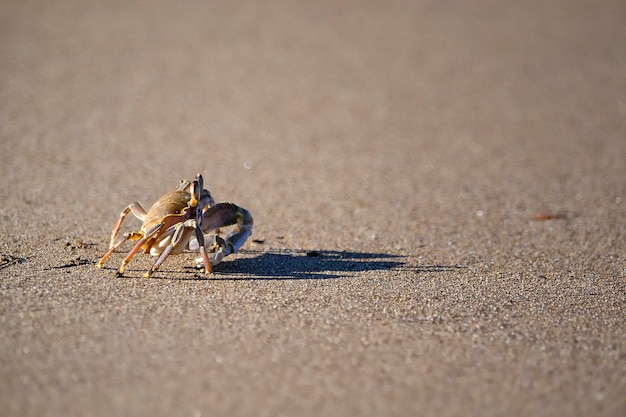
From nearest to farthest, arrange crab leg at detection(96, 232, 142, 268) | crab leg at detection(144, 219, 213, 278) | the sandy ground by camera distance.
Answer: the sandy ground < crab leg at detection(144, 219, 213, 278) < crab leg at detection(96, 232, 142, 268)

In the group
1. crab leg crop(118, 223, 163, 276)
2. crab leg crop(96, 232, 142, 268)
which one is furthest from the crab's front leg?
crab leg crop(96, 232, 142, 268)

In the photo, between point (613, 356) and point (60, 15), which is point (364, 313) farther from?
point (60, 15)

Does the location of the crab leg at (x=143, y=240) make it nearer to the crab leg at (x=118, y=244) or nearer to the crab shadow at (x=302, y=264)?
the crab leg at (x=118, y=244)

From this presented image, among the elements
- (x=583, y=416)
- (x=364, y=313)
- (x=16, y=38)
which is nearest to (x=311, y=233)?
(x=364, y=313)

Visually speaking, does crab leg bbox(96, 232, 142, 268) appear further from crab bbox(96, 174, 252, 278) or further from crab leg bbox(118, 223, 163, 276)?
crab leg bbox(118, 223, 163, 276)

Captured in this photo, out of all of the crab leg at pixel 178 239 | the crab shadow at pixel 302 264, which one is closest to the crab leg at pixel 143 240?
the crab leg at pixel 178 239

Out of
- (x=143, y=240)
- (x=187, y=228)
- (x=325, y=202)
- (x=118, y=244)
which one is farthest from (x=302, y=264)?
(x=325, y=202)

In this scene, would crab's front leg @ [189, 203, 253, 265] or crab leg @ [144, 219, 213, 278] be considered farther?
crab's front leg @ [189, 203, 253, 265]
